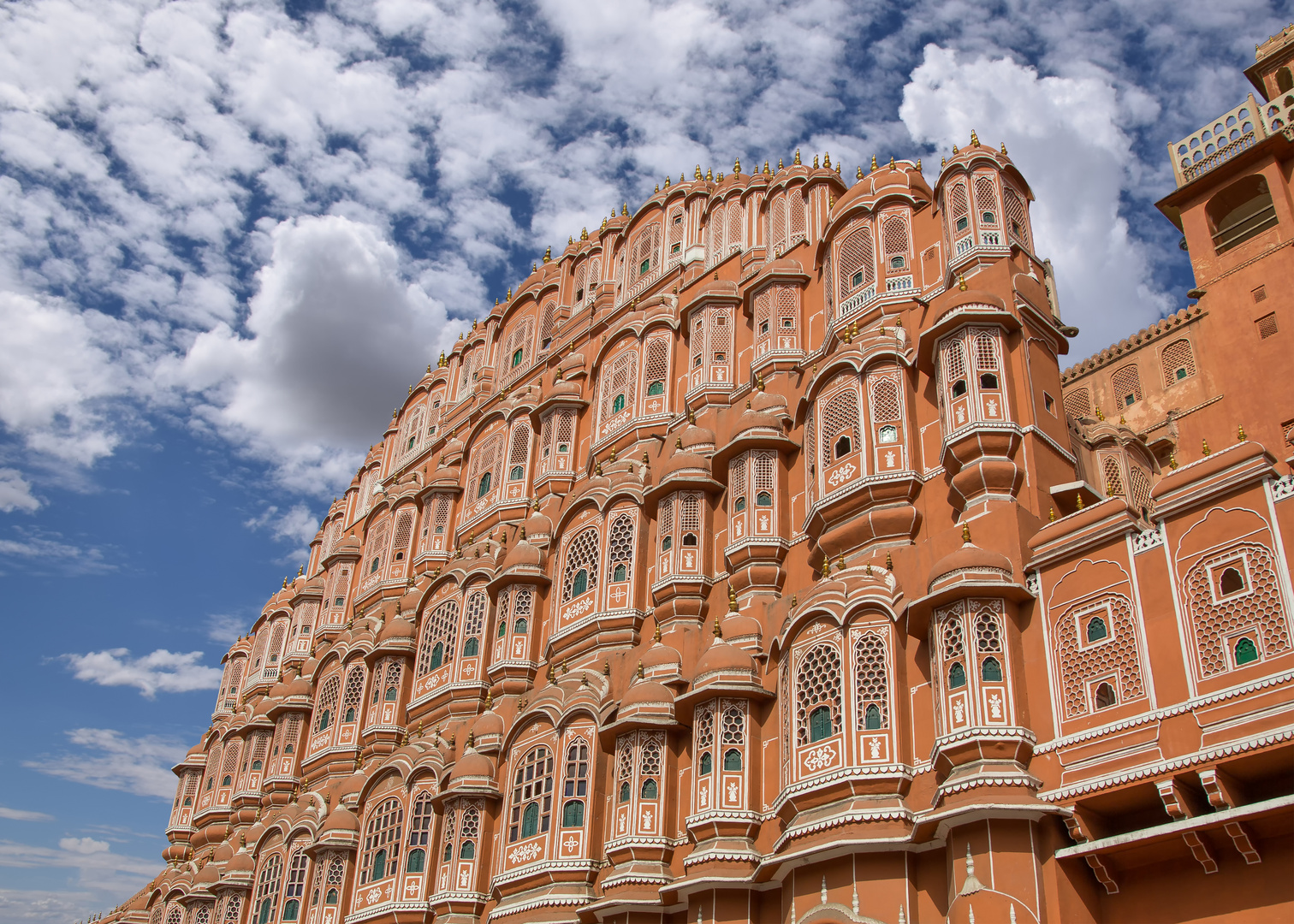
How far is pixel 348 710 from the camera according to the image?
35906 millimetres

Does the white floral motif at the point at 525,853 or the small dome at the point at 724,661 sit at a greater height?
the small dome at the point at 724,661

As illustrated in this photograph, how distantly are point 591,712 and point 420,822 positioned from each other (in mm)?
6580

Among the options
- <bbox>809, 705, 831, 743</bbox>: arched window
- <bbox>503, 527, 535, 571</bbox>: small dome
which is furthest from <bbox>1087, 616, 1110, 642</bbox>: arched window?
<bbox>503, 527, 535, 571</bbox>: small dome

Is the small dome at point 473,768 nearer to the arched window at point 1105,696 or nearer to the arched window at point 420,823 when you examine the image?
the arched window at point 420,823

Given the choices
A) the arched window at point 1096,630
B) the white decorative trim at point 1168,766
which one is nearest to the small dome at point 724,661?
the white decorative trim at point 1168,766

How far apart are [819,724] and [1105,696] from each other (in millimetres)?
5022

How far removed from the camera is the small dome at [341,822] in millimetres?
30584

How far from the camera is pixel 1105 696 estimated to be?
56.4 ft

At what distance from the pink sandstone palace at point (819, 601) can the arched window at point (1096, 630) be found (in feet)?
0.19

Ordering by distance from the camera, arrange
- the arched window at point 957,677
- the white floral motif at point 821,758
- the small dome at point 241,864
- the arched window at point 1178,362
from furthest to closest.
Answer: the small dome at point 241,864 < the arched window at point 1178,362 < the white floral motif at point 821,758 < the arched window at point 957,677

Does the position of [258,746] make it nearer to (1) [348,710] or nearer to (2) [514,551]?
(1) [348,710]

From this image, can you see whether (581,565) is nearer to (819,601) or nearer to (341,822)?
(819,601)

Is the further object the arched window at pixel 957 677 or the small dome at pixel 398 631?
the small dome at pixel 398 631

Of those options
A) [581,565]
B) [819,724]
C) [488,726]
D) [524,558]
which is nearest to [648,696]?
[819,724]
